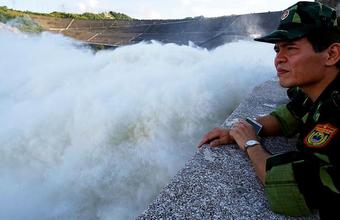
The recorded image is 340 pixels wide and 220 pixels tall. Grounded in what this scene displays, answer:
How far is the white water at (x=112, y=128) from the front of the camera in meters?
3.56

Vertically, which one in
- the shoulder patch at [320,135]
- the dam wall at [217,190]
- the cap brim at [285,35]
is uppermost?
the cap brim at [285,35]

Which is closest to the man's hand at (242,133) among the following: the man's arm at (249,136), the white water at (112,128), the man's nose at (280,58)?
the man's arm at (249,136)

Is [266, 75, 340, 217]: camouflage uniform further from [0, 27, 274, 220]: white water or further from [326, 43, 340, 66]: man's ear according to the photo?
[0, 27, 274, 220]: white water

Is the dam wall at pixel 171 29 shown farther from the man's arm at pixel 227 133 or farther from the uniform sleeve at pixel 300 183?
the uniform sleeve at pixel 300 183

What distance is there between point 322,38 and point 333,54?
0.31 feet

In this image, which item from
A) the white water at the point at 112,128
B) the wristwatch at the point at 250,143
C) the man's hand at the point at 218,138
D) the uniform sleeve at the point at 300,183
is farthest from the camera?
the white water at the point at 112,128

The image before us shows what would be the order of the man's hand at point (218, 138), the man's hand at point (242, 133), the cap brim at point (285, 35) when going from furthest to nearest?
the man's hand at point (218, 138)
the man's hand at point (242, 133)
the cap brim at point (285, 35)

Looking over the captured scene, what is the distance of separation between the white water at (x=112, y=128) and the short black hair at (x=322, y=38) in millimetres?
2275

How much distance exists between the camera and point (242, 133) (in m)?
2.21

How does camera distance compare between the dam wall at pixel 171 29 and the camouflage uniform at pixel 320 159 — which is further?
the dam wall at pixel 171 29

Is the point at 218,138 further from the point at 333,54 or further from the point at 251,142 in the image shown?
the point at 333,54

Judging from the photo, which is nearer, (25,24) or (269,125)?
(269,125)

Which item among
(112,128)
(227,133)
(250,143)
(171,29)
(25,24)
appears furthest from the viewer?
(25,24)

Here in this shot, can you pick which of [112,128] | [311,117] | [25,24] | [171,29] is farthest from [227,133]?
[25,24]
